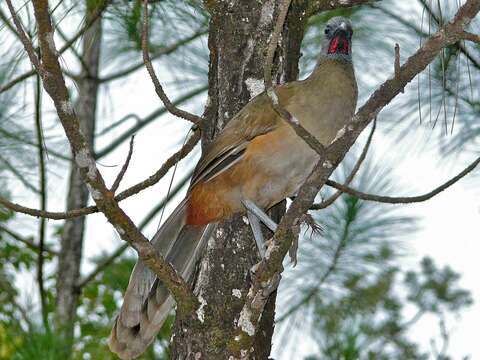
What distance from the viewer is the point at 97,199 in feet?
6.80

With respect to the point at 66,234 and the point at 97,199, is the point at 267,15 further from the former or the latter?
the point at 66,234

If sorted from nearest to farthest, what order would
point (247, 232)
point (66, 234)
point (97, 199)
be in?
point (97, 199) < point (247, 232) < point (66, 234)

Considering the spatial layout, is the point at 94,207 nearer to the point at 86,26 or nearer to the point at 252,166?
the point at 252,166

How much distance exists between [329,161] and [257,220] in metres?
0.56

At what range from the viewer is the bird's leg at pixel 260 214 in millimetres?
2529

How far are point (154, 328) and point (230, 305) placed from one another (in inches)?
8.6

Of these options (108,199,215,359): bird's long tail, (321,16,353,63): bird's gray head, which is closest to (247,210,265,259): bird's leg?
(108,199,215,359): bird's long tail

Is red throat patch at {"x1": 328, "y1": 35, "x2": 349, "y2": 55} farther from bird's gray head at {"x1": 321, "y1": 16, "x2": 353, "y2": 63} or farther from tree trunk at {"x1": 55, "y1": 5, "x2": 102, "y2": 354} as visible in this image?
tree trunk at {"x1": 55, "y1": 5, "x2": 102, "y2": 354}

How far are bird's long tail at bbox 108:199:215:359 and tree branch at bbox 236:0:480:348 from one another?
36cm

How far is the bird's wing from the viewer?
101 inches

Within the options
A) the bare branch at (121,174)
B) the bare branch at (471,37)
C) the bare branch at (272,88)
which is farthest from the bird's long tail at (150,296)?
the bare branch at (471,37)

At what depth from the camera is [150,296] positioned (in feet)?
8.15

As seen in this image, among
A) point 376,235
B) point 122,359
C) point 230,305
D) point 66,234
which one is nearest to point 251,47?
point 230,305

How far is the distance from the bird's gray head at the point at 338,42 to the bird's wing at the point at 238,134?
361 mm
